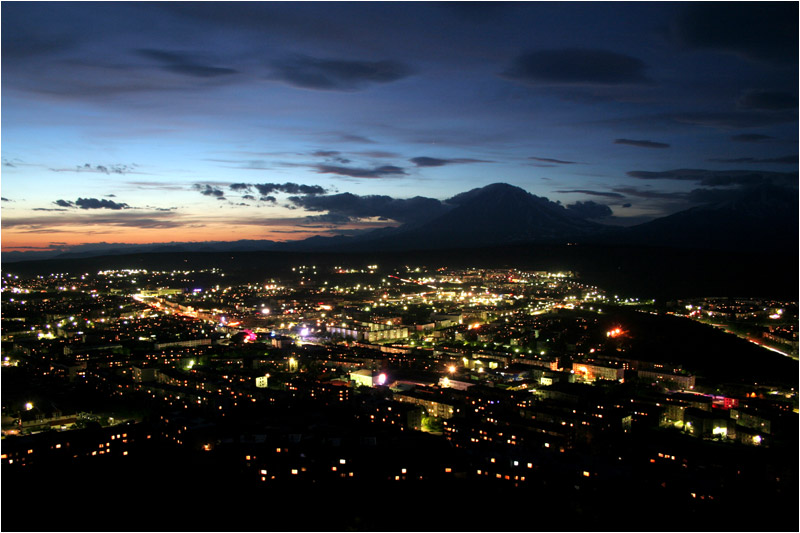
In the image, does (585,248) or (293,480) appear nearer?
(293,480)

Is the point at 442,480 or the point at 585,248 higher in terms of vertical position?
the point at 585,248

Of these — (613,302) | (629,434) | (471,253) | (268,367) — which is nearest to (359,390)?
(268,367)

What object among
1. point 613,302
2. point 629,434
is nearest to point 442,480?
point 629,434

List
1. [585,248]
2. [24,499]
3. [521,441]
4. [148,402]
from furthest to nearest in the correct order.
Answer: [585,248] < [148,402] < [521,441] < [24,499]

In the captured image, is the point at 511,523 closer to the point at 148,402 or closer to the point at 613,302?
the point at 148,402

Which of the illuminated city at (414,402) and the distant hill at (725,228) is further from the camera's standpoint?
the distant hill at (725,228)

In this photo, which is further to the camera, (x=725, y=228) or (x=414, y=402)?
(x=725, y=228)

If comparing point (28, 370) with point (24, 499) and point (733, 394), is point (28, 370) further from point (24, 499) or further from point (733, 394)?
point (733, 394)

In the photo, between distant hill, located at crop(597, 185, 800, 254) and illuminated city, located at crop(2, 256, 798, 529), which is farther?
distant hill, located at crop(597, 185, 800, 254)

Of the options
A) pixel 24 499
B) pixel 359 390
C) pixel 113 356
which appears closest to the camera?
pixel 24 499
